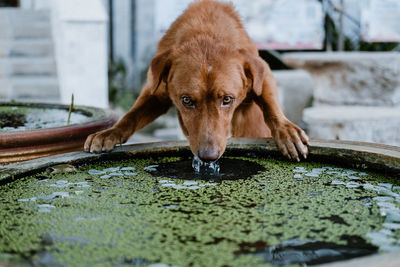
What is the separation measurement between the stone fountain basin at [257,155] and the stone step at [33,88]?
430 cm

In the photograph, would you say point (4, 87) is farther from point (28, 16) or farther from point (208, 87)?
point (208, 87)

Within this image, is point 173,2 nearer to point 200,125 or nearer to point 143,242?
point 200,125

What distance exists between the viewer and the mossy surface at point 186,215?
3.48 ft

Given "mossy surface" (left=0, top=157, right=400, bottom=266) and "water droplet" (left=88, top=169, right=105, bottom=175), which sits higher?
"mossy surface" (left=0, top=157, right=400, bottom=266)

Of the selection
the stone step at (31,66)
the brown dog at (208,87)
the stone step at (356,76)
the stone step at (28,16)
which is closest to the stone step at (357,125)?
the stone step at (356,76)

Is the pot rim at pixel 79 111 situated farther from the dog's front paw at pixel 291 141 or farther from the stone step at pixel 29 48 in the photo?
the stone step at pixel 29 48

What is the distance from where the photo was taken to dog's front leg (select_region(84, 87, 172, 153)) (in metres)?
1.98

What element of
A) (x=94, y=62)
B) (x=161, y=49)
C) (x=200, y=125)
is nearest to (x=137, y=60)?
(x=94, y=62)

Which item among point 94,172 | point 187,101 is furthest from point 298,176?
point 94,172

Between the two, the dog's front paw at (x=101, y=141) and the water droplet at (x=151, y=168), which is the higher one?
the dog's front paw at (x=101, y=141)

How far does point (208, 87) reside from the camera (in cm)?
200

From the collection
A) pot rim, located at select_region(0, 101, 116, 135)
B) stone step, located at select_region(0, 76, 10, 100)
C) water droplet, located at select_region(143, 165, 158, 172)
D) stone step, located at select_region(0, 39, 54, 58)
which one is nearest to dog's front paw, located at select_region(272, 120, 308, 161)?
water droplet, located at select_region(143, 165, 158, 172)

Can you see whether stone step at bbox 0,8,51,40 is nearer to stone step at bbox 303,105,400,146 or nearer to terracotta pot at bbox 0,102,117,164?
stone step at bbox 303,105,400,146

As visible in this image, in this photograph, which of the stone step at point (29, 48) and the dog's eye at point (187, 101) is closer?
the dog's eye at point (187, 101)
